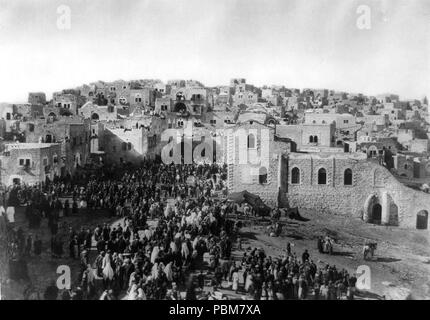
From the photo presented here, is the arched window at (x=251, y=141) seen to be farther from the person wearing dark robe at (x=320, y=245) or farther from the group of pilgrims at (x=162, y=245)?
the person wearing dark robe at (x=320, y=245)

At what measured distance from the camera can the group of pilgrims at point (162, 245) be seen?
13.6 metres

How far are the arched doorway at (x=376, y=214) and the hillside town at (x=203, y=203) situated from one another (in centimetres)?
3

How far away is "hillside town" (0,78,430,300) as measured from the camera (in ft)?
45.6

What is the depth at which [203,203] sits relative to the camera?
17031 mm

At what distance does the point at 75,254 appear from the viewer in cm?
1499

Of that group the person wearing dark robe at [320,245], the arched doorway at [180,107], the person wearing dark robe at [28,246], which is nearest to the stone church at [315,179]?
the person wearing dark robe at [320,245]

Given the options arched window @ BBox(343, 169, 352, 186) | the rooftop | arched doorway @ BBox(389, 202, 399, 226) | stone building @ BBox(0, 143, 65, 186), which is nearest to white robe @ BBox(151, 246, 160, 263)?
stone building @ BBox(0, 143, 65, 186)

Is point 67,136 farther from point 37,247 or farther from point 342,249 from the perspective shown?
point 342,249

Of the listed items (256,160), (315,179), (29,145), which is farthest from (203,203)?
(29,145)

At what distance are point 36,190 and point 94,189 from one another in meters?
1.89

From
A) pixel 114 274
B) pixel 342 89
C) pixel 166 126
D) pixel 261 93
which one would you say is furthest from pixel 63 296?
pixel 261 93

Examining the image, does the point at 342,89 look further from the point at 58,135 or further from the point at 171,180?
the point at 58,135

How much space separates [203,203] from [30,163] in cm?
625

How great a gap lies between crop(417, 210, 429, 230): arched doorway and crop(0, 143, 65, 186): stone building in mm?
12467
